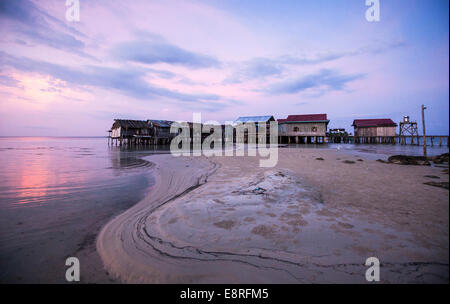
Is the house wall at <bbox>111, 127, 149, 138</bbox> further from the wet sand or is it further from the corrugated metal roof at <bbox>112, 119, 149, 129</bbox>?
the wet sand

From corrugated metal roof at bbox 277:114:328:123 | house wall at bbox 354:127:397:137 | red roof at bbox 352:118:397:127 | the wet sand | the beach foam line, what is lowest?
the beach foam line

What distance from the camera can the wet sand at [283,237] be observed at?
8.14ft

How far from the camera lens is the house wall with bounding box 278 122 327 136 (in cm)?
4009

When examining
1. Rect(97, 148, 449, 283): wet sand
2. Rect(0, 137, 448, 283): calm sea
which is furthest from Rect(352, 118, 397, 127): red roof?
Rect(0, 137, 448, 283): calm sea

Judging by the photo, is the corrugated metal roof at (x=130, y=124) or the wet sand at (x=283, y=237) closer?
the wet sand at (x=283, y=237)

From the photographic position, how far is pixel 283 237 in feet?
11.1

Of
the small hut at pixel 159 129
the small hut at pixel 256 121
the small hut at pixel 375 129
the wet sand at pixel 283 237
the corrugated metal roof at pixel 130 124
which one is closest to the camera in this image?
the wet sand at pixel 283 237

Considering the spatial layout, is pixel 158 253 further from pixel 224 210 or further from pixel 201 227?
pixel 224 210

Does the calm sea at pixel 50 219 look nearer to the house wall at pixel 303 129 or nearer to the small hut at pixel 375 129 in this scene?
the house wall at pixel 303 129

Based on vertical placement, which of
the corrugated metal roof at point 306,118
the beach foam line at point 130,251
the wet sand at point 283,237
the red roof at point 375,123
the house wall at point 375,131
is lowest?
the beach foam line at point 130,251

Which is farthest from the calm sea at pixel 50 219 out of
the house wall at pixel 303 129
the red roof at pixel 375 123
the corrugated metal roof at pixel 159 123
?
the red roof at pixel 375 123

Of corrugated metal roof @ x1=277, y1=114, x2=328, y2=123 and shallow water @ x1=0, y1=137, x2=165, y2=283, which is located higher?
corrugated metal roof @ x1=277, y1=114, x2=328, y2=123

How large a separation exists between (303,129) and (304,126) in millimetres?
712

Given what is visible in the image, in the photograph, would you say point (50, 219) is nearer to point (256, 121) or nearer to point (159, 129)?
point (256, 121)
